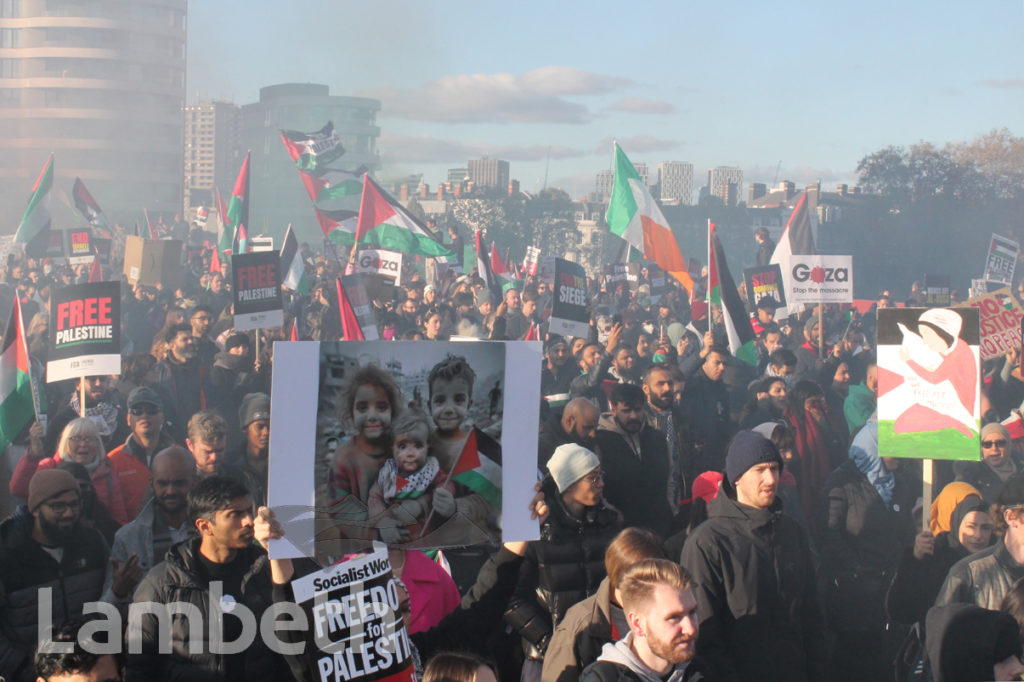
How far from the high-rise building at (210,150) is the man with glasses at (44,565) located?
6153 cm

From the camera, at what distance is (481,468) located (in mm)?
3266

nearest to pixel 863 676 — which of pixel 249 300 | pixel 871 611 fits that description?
pixel 871 611

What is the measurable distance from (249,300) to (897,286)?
136 feet

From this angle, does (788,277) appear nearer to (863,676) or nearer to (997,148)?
(863,676)

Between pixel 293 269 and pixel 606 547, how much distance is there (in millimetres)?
10834

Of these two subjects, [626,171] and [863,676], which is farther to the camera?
[626,171]

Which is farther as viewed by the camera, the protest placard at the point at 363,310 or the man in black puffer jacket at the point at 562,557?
the protest placard at the point at 363,310

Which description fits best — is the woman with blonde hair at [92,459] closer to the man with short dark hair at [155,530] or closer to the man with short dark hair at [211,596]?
the man with short dark hair at [155,530]

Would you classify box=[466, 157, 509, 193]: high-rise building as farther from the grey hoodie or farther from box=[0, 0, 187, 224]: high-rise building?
the grey hoodie

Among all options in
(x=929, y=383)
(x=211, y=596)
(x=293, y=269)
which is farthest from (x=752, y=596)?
(x=293, y=269)

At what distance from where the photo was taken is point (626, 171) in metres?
11.7

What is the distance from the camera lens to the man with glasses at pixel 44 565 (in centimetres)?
362

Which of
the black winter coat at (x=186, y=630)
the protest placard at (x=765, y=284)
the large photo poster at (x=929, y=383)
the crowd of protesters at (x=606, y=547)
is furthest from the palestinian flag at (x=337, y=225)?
the black winter coat at (x=186, y=630)

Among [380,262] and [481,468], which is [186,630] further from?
[380,262]
